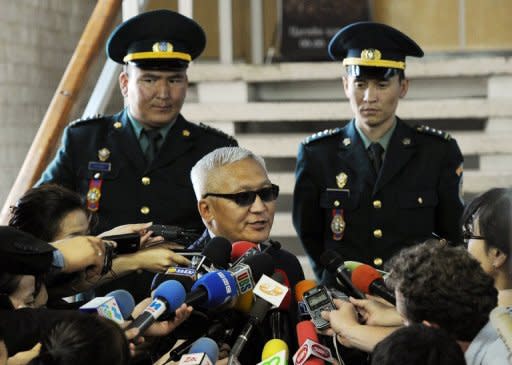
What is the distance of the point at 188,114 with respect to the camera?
6.66 meters

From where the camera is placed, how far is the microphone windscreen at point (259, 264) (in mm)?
3146

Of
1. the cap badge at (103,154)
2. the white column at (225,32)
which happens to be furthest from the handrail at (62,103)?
the white column at (225,32)

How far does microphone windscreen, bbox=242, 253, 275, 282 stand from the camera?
3.15 meters

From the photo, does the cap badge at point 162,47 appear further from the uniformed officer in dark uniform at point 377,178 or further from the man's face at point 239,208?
the man's face at point 239,208

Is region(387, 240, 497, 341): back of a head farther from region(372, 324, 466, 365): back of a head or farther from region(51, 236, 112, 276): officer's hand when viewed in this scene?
region(51, 236, 112, 276): officer's hand

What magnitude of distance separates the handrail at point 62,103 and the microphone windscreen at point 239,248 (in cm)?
211

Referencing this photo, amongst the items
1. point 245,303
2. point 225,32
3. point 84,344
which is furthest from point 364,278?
point 225,32

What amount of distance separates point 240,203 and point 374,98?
1.10 metres

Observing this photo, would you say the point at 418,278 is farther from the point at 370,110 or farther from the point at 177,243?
the point at 370,110

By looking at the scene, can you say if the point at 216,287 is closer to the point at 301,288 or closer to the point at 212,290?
the point at 212,290

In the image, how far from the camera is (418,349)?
7.50 feet

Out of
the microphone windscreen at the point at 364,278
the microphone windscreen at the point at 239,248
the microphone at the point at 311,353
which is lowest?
the microphone at the point at 311,353

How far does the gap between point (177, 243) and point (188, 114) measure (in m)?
3.12

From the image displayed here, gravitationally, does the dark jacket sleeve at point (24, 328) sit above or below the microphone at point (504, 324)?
below
